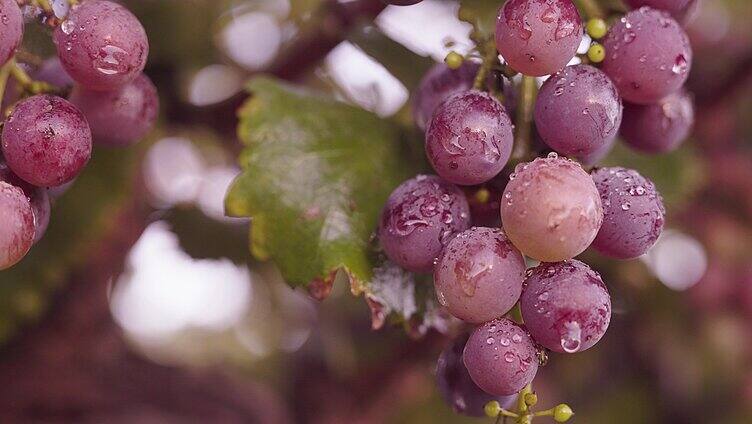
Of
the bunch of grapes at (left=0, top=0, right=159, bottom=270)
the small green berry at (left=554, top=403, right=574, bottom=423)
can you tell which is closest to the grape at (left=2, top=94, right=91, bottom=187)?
the bunch of grapes at (left=0, top=0, right=159, bottom=270)

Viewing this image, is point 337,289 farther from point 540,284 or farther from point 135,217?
point 540,284

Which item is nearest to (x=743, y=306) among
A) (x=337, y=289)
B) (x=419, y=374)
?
(x=419, y=374)

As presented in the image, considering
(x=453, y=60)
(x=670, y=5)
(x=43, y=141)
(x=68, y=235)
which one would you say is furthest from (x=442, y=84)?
(x=68, y=235)

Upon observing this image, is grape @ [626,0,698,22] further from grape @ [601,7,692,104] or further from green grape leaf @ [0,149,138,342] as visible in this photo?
green grape leaf @ [0,149,138,342]

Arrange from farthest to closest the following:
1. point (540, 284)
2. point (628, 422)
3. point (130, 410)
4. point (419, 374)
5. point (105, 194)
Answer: point (628, 422) < point (419, 374) < point (130, 410) < point (105, 194) < point (540, 284)

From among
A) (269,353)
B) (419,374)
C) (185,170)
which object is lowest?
(269,353)

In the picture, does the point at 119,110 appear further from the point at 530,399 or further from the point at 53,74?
the point at 530,399

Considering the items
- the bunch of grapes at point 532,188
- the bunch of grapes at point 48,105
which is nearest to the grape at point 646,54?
the bunch of grapes at point 532,188
